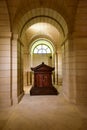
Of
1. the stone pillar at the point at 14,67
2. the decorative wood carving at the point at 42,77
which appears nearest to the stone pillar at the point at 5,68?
the stone pillar at the point at 14,67

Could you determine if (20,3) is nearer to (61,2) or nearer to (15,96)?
(61,2)

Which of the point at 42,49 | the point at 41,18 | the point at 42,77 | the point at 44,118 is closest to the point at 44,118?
the point at 44,118

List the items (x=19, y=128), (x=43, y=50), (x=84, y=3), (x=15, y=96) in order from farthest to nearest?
(x=43, y=50)
(x=15, y=96)
(x=84, y=3)
(x=19, y=128)

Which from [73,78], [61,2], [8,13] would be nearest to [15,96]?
[73,78]

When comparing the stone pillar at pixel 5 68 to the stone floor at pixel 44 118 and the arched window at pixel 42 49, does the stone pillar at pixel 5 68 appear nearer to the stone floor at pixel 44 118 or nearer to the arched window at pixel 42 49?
the stone floor at pixel 44 118

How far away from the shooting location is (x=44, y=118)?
14.8 ft

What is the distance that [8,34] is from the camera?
604 centimetres

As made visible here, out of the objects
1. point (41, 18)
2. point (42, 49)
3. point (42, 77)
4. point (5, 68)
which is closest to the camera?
point (5, 68)

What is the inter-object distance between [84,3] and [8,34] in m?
3.02

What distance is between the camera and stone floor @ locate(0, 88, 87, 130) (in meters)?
3.90

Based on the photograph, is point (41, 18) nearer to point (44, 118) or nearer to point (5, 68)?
point (5, 68)

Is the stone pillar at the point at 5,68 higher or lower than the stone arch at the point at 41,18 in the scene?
lower

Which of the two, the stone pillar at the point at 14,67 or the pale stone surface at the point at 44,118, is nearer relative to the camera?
the pale stone surface at the point at 44,118

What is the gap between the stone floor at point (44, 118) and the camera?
3898 millimetres
